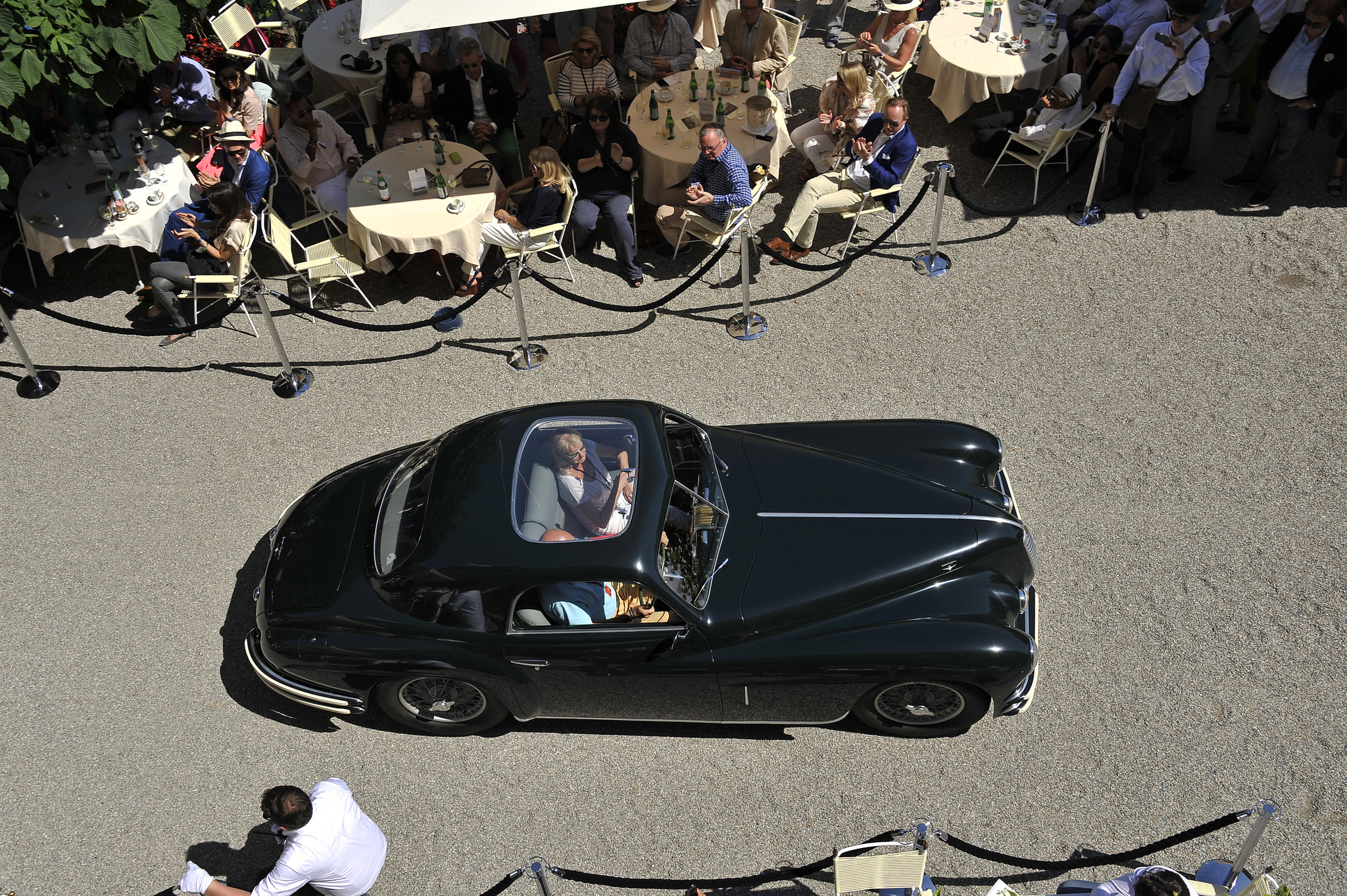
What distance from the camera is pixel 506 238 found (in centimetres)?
838

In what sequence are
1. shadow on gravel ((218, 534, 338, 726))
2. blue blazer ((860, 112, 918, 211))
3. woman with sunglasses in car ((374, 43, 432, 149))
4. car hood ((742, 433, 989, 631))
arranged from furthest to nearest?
woman with sunglasses in car ((374, 43, 432, 149))
blue blazer ((860, 112, 918, 211))
shadow on gravel ((218, 534, 338, 726))
car hood ((742, 433, 989, 631))

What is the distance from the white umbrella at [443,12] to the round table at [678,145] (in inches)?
56.8

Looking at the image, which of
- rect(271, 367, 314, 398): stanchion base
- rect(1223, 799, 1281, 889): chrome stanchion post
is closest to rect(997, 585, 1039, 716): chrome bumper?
rect(1223, 799, 1281, 889): chrome stanchion post

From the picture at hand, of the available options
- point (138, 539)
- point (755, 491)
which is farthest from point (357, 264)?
point (755, 491)

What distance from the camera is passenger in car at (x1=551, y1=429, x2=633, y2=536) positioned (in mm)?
5355

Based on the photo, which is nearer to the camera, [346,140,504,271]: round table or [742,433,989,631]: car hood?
[742,433,989,631]: car hood

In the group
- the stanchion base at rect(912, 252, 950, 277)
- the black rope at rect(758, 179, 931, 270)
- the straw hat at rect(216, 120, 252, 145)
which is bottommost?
the stanchion base at rect(912, 252, 950, 277)

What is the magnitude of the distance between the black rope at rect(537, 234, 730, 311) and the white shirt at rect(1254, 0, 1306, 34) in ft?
18.7

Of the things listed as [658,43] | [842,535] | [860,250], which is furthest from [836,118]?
[842,535]

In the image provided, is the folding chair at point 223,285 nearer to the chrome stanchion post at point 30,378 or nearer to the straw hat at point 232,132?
the straw hat at point 232,132

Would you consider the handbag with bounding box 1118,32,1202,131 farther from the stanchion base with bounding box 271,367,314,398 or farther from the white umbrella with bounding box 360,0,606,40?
the stanchion base with bounding box 271,367,314,398

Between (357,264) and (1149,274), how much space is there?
7.23m

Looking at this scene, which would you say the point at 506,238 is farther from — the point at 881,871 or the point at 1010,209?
the point at 881,871

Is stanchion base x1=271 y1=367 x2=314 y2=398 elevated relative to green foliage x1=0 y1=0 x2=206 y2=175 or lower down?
lower down
